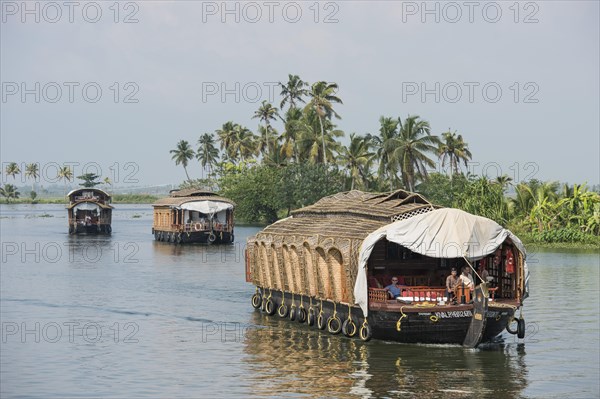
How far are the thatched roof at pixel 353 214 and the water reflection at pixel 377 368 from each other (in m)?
2.96

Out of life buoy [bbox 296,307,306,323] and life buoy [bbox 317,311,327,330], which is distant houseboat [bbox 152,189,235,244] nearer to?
life buoy [bbox 296,307,306,323]

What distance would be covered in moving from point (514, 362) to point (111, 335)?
38.3 ft

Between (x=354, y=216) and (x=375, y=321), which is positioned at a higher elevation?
(x=354, y=216)

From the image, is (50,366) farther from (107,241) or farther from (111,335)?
(107,241)

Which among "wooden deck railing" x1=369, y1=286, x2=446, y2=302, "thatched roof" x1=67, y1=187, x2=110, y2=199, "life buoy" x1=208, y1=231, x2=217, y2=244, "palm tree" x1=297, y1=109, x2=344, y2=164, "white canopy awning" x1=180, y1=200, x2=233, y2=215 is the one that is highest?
"palm tree" x1=297, y1=109, x2=344, y2=164

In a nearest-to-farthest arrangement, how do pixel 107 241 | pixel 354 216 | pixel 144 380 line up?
pixel 144 380
pixel 354 216
pixel 107 241

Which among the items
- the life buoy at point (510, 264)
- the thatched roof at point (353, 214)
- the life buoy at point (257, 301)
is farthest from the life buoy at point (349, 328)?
the life buoy at point (257, 301)

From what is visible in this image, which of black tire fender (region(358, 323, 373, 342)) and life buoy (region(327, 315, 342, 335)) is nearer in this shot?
black tire fender (region(358, 323, 373, 342))

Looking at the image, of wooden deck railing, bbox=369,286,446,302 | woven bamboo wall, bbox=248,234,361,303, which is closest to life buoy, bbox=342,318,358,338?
woven bamboo wall, bbox=248,234,361,303

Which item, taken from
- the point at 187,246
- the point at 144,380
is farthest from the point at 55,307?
the point at 187,246

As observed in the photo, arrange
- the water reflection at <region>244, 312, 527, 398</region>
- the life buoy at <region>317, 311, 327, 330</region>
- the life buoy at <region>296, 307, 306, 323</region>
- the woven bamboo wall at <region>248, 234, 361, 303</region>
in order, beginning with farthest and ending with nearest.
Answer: the life buoy at <region>296, 307, 306, 323</region> → the life buoy at <region>317, 311, 327, 330</region> → the woven bamboo wall at <region>248, 234, 361, 303</region> → the water reflection at <region>244, 312, 527, 398</region>

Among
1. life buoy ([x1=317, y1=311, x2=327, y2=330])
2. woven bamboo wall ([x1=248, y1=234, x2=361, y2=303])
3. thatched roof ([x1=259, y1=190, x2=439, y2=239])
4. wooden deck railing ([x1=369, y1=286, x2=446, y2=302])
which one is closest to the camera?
wooden deck railing ([x1=369, y1=286, x2=446, y2=302])

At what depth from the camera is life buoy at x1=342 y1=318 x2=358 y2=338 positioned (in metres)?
24.4

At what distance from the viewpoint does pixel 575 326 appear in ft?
96.3
